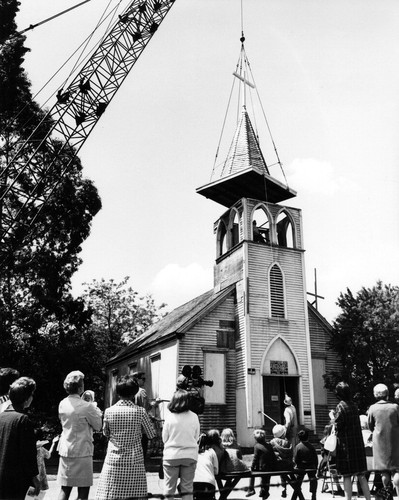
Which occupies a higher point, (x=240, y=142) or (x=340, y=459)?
(x=240, y=142)

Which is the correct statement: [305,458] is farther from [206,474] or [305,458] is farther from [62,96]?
[62,96]

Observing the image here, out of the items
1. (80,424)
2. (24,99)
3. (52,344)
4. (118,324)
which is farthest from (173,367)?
(118,324)

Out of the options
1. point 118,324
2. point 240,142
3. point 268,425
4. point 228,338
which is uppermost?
point 240,142

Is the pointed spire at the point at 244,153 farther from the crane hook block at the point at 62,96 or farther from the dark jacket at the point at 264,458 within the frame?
the dark jacket at the point at 264,458

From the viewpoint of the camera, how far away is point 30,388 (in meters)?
5.41

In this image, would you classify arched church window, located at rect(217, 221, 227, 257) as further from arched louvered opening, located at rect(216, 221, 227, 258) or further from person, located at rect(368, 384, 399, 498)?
person, located at rect(368, 384, 399, 498)

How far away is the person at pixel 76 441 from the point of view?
19.4ft

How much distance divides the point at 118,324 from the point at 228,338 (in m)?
29.1

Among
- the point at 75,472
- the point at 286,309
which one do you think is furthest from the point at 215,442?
the point at 286,309

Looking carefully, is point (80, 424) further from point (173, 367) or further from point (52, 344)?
point (52, 344)

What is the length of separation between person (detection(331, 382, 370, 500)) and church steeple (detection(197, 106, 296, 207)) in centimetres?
1841

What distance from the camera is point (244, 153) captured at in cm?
2689

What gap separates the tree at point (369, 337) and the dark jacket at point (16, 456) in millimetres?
15226

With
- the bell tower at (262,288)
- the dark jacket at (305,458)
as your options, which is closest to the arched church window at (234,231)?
the bell tower at (262,288)
